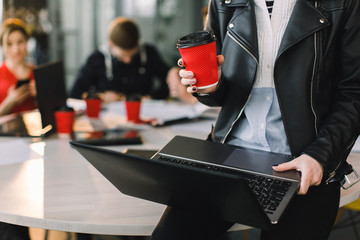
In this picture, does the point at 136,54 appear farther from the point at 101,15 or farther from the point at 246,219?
the point at 101,15

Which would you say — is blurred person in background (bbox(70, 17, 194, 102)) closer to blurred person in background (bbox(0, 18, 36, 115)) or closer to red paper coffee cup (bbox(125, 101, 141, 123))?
blurred person in background (bbox(0, 18, 36, 115))

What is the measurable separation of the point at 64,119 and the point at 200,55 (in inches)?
36.7

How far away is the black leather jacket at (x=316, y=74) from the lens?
3.90ft

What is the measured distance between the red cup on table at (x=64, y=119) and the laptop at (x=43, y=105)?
0.19 ft

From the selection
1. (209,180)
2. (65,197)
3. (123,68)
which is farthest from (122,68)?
(209,180)

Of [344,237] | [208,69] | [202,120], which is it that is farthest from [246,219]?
[344,237]

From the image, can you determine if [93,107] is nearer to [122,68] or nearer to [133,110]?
[133,110]

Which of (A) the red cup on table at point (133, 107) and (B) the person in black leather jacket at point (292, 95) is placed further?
(A) the red cup on table at point (133, 107)

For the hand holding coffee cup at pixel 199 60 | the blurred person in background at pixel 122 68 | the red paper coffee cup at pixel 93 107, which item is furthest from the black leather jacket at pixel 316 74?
the blurred person in background at pixel 122 68

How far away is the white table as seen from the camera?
1046mm

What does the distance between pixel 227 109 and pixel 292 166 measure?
0.34 meters

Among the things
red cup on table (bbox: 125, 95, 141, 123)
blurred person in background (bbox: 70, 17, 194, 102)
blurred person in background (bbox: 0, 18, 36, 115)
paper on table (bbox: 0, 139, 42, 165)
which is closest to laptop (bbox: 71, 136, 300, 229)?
paper on table (bbox: 0, 139, 42, 165)

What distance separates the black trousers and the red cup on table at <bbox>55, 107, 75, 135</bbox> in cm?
86

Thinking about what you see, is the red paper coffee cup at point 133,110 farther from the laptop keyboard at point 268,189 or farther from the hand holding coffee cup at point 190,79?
the laptop keyboard at point 268,189
